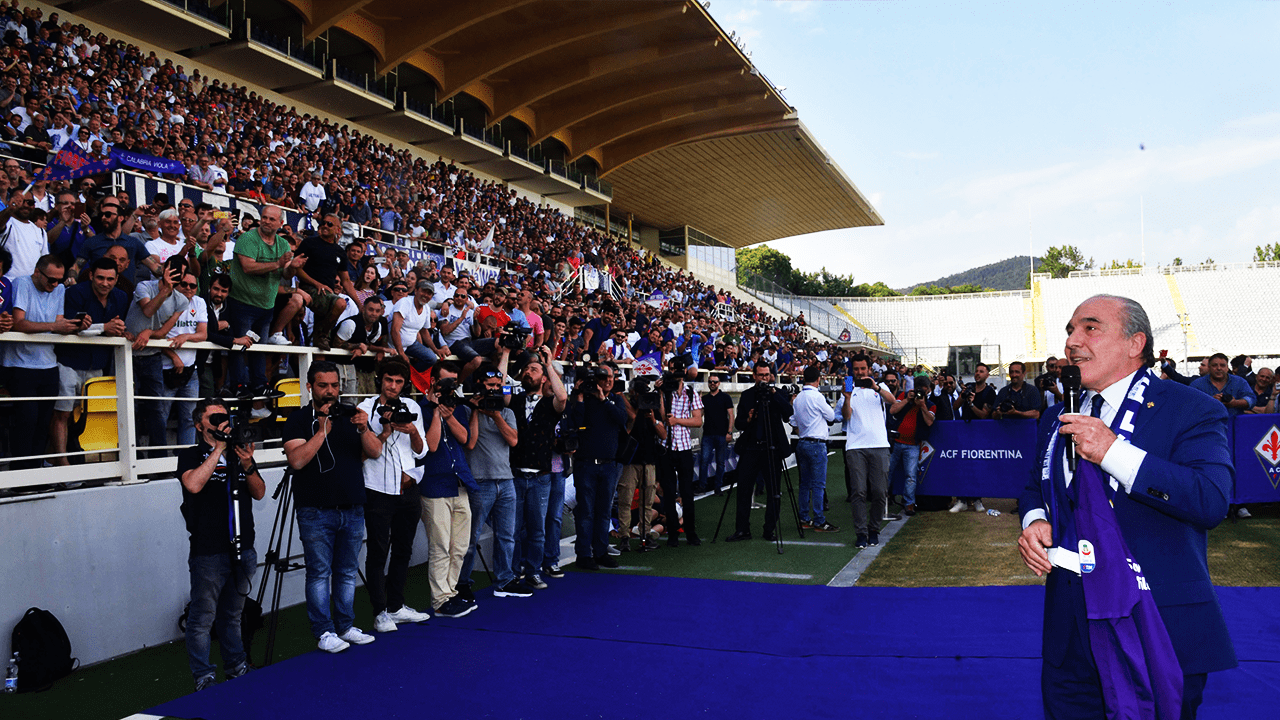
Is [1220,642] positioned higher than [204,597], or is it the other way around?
[1220,642]

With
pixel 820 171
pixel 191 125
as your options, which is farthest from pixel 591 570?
pixel 820 171

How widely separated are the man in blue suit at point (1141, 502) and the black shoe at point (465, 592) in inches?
187

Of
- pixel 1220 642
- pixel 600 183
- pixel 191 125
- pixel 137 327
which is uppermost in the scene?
pixel 600 183

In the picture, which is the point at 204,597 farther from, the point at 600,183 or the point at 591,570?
the point at 600,183

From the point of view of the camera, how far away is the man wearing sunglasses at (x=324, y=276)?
7668 mm

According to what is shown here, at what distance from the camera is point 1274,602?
5.88 meters

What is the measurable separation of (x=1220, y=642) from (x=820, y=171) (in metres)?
34.3

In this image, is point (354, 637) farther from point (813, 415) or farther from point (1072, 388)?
point (813, 415)

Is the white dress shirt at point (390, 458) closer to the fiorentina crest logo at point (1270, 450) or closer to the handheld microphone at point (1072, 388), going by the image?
the handheld microphone at point (1072, 388)

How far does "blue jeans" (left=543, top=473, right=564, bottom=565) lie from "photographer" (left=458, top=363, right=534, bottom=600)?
64cm

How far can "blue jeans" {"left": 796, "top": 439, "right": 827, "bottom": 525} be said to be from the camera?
30.9 feet

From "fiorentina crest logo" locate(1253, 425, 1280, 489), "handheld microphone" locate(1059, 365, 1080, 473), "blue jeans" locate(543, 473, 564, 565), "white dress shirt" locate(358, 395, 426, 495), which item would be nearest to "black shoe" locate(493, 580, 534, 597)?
"blue jeans" locate(543, 473, 564, 565)

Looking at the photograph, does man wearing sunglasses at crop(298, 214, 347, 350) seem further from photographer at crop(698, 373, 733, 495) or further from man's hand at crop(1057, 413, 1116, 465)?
man's hand at crop(1057, 413, 1116, 465)

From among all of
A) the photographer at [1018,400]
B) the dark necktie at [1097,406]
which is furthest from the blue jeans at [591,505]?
the dark necktie at [1097,406]
